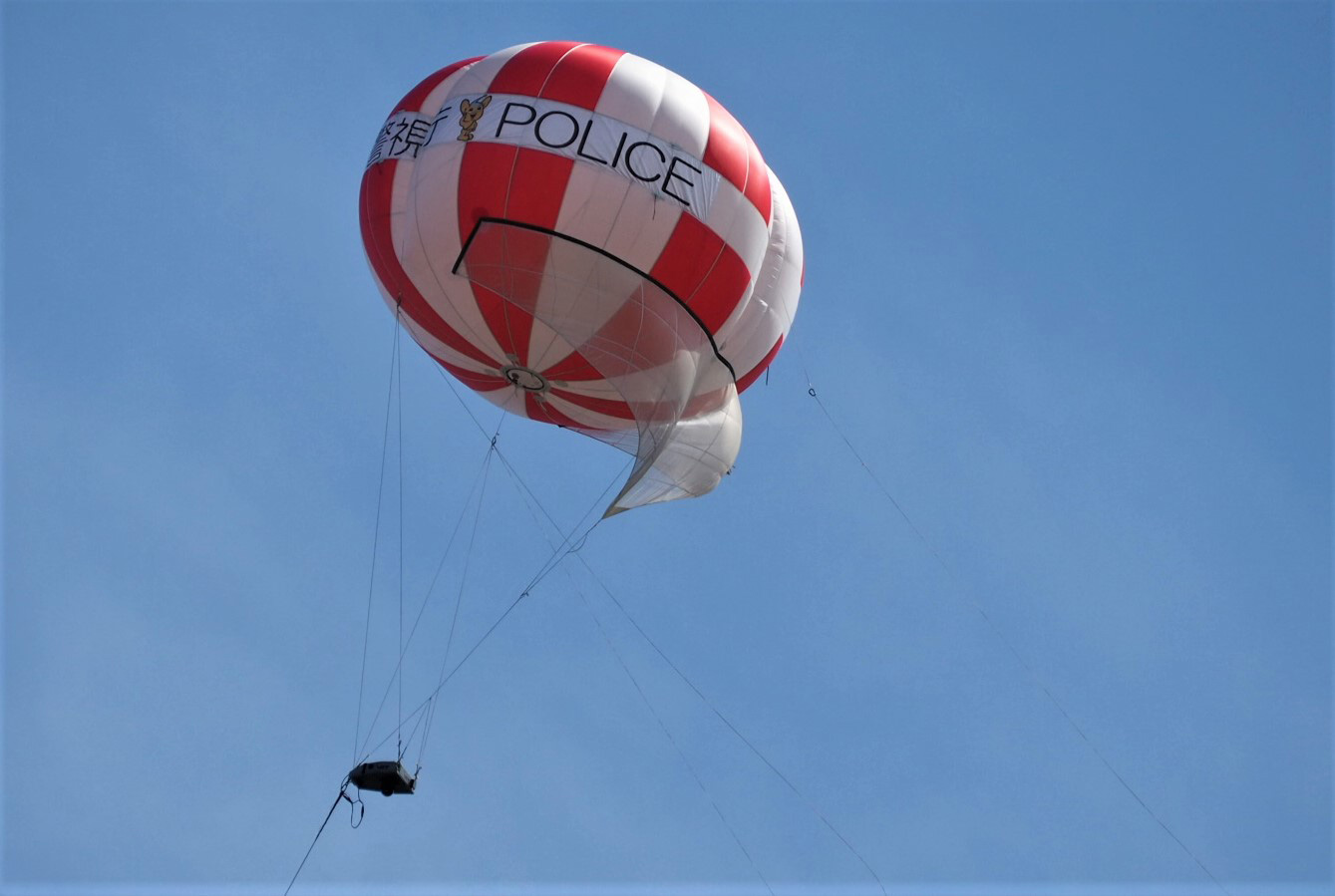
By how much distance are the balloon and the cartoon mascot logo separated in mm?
23

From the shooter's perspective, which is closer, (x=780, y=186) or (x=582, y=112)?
(x=582, y=112)

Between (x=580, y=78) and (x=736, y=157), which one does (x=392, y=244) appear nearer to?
(x=580, y=78)

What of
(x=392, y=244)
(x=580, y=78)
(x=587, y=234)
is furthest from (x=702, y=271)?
(x=392, y=244)

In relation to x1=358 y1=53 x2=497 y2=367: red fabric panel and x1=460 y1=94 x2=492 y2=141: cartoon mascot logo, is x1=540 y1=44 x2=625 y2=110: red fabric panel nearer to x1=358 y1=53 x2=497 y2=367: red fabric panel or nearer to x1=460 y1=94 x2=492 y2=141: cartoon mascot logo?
x1=460 y1=94 x2=492 y2=141: cartoon mascot logo

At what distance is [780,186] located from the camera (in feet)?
65.2

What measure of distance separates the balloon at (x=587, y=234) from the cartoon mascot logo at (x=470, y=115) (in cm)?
2

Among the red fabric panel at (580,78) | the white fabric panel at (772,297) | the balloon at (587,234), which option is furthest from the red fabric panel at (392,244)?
the white fabric panel at (772,297)

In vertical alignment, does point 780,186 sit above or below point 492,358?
above

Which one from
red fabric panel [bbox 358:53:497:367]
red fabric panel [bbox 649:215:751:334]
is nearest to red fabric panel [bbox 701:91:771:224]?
red fabric panel [bbox 649:215:751:334]

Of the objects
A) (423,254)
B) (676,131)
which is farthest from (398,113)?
(676,131)

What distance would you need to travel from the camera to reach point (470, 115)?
18.6m

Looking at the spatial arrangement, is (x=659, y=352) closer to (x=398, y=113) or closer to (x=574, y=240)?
(x=574, y=240)

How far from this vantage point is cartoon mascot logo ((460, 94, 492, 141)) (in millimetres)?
18500

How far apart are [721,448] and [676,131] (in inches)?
159
